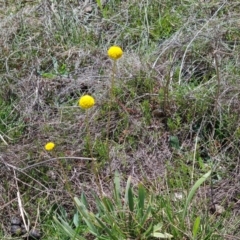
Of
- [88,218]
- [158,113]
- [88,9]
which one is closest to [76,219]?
[88,218]

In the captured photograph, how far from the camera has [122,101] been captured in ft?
8.63

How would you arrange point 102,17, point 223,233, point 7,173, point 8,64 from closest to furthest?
1. point 223,233
2. point 7,173
3. point 8,64
4. point 102,17

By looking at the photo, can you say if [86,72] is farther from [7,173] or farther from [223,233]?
[223,233]

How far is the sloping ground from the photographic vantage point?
90.7 inches

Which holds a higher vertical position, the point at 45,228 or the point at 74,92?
the point at 74,92

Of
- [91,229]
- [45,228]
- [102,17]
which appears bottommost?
[45,228]

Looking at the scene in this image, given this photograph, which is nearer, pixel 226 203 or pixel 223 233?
pixel 223 233

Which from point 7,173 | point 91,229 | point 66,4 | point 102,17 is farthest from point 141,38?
point 91,229

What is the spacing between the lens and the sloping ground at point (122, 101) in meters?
2.30

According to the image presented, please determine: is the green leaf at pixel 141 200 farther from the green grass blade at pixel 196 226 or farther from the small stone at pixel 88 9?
the small stone at pixel 88 9

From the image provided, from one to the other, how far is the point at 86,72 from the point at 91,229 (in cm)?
109

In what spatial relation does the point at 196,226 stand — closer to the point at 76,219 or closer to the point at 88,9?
the point at 76,219

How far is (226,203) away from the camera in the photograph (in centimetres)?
215

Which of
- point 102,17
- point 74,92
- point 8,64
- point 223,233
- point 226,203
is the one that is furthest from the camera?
point 102,17
